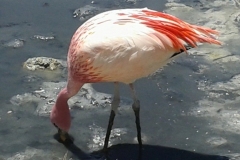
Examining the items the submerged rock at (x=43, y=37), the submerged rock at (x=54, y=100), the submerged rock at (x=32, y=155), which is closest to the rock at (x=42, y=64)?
the submerged rock at (x=54, y=100)

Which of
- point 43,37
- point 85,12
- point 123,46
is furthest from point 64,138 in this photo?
point 85,12

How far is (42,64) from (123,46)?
150cm

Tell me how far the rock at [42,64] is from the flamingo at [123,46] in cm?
99

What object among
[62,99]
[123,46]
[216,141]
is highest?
[123,46]

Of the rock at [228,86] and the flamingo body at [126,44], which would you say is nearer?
the flamingo body at [126,44]

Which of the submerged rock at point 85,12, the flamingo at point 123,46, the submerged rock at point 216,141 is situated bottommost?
the submerged rock at point 216,141

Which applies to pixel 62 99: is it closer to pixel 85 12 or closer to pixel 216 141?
pixel 216 141

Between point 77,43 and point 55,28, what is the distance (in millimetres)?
1962

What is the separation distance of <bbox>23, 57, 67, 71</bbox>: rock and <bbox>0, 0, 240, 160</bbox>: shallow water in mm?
67

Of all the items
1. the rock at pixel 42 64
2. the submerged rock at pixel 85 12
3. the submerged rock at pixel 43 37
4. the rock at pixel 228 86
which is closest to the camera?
the rock at pixel 228 86

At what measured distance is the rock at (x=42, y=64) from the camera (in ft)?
15.5

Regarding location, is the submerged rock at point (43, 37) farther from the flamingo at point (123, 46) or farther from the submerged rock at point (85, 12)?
the flamingo at point (123, 46)

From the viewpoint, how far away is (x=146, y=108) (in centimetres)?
428

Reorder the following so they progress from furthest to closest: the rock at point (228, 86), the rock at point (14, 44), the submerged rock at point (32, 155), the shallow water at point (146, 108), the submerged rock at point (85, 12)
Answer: the submerged rock at point (85, 12)
the rock at point (14, 44)
the rock at point (228, 86)
the shallow water at point (146, 108)
the submerged rock at point (32, 155)
